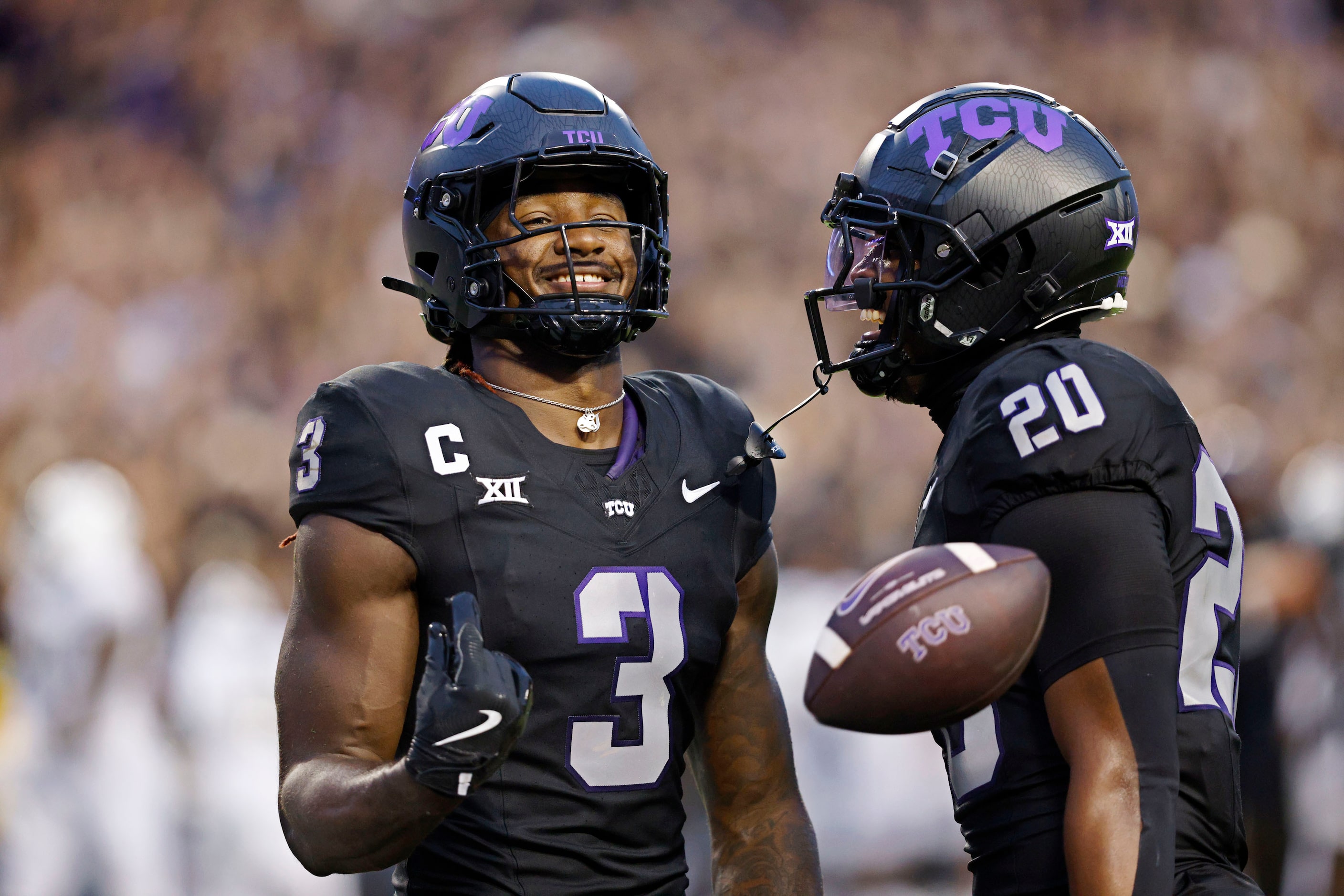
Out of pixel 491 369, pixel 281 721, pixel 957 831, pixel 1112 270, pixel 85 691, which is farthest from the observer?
pixel 957 831

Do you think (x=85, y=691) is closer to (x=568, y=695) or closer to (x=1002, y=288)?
(x=568, y=695)

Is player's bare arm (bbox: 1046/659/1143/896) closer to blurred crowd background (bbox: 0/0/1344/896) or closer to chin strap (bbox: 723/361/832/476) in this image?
chin strap (bbox: 723/361/832/476)

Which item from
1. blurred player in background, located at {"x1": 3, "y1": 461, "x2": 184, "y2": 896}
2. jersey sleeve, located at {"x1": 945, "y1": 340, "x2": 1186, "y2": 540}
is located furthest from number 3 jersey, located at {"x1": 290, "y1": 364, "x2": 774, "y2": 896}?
blurred player in background, located at {"x1": 3, "y1": 461, "x2": 184, "y2": 896}

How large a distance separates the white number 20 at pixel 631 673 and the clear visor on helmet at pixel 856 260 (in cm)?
60

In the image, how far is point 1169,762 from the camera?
1.65 m

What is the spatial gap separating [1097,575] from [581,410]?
945mm

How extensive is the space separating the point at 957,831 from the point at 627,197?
4012 mm

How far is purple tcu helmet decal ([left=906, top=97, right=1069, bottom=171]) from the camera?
212 centimetres

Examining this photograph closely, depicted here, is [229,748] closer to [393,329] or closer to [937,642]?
[393,329]

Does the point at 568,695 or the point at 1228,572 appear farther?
the point at 568,695

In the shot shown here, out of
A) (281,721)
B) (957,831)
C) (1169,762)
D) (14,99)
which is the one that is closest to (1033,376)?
(1169,762)

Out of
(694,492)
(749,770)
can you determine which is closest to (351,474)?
(694,492)

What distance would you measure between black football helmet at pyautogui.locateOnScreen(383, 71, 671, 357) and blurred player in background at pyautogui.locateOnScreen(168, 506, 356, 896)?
10.4 ft

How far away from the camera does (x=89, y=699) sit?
5043mm
